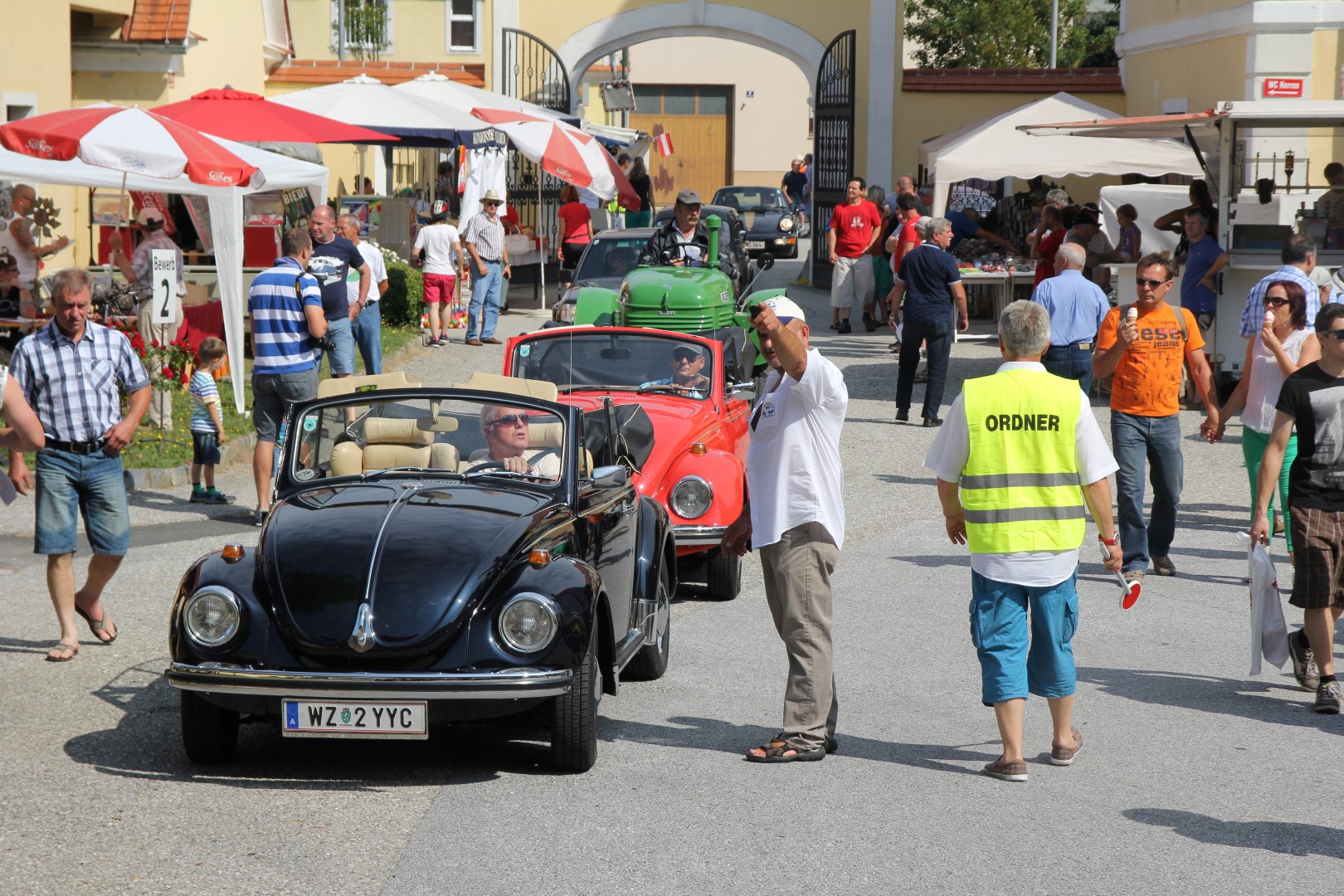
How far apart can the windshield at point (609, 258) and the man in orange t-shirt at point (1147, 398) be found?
9200 mm

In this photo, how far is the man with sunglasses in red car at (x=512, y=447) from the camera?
6676mm

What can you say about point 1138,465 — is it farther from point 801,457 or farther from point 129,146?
point 129,146

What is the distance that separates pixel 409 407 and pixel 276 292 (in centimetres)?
433

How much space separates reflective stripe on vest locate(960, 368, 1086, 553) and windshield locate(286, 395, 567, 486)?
6.08 ft

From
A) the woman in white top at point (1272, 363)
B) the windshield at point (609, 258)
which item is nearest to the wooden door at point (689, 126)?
the windshield at point (609, 258)

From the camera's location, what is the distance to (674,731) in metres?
6.49

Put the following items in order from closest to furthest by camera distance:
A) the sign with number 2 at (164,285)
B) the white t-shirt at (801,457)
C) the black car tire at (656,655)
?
the white t-shirt at (801,457) < the black car tire at (656,655) < the sign with number 2 at (164,285)

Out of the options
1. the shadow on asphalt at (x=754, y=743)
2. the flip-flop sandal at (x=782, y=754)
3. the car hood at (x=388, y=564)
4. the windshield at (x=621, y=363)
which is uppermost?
the windshield at (x=621, y=363)

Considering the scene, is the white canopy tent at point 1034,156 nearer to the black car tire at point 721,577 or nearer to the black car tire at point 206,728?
the black car tire at point 721,577

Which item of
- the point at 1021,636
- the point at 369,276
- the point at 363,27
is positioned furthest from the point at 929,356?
the point at 363,27

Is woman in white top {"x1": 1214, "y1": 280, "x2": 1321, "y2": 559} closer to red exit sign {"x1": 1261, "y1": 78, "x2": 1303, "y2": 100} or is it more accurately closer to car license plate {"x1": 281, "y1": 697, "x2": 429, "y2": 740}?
car license plate {"x1": 281, "y1": 697, "x2": 429, "y2": 740}

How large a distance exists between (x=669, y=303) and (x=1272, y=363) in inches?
238

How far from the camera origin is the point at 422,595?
562 cm

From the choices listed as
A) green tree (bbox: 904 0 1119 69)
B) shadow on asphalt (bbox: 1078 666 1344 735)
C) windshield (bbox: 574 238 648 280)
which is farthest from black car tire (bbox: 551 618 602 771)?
green tree (bbox: 904 0 1119 69)
